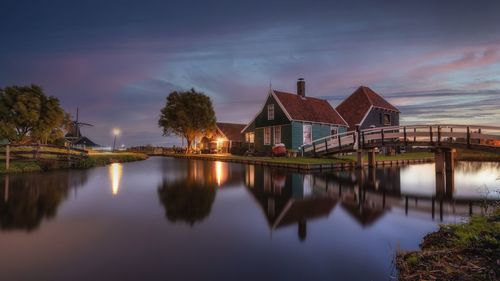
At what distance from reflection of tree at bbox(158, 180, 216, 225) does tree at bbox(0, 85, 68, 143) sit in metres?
23.4

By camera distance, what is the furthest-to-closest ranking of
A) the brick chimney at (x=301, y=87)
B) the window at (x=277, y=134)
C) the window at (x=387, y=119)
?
the window at (x=387, y=119) < the brick chimney at (x=301, y=87) < the window at (x=277, y=134)

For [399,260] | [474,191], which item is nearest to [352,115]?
[474,191]

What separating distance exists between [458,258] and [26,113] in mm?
35601

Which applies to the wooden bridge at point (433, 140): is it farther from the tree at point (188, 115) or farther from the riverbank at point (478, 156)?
the tree at point (188, 115)

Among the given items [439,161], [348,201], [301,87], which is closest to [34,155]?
[348,201]

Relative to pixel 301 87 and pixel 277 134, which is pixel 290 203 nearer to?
pixel 277 134

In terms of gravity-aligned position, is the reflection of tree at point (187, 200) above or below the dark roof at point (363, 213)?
above

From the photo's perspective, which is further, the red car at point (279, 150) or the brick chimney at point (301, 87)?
the brick chimney at point (301, 87)

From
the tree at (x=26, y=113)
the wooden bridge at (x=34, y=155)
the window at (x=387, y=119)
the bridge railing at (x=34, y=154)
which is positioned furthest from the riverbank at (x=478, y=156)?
the tree at (x=26, y=113)

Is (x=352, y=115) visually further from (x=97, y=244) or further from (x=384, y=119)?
(x=97, y=244)

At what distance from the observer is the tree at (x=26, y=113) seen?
94.6ft

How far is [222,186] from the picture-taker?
47.1 feet

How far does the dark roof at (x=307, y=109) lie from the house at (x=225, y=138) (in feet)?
54.5

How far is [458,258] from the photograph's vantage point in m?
4.61
